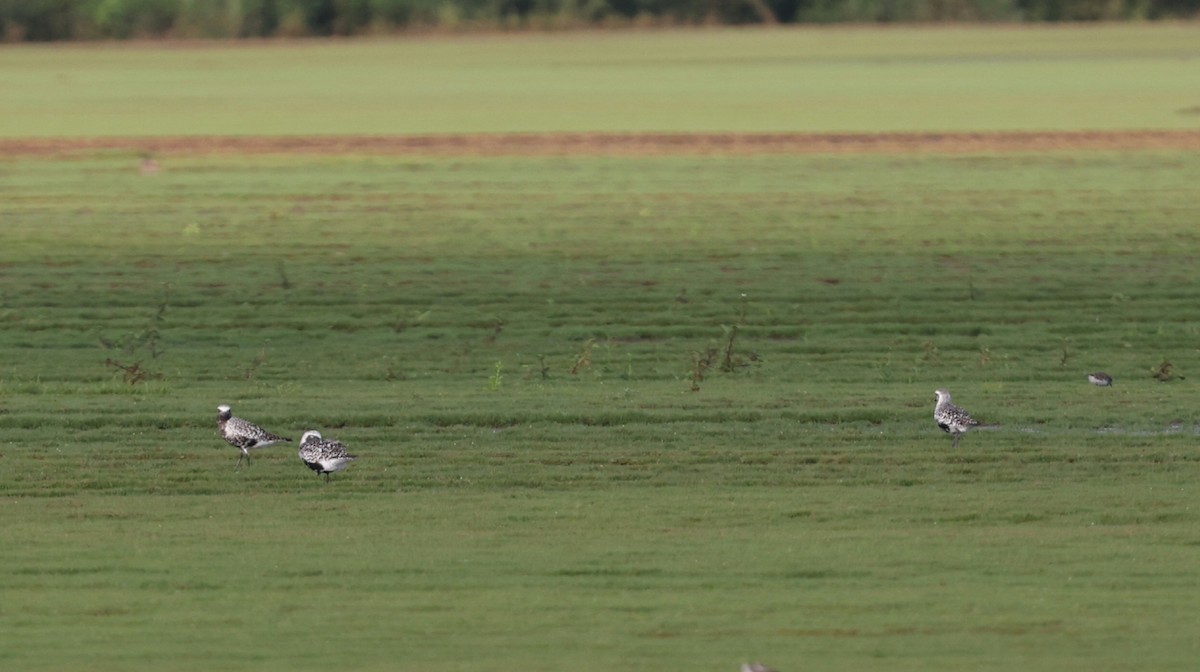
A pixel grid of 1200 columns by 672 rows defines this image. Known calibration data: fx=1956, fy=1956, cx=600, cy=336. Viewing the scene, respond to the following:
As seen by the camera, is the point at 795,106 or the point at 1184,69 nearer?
the point at 795,106

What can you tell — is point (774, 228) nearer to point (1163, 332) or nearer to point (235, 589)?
point (1163, 332)

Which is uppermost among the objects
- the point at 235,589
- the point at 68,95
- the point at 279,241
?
the point at 68,95

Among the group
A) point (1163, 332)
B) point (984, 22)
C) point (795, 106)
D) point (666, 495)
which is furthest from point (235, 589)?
point (984, 22)

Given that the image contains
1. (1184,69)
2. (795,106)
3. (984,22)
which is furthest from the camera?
(984,22)

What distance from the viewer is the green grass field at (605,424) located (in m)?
10.1

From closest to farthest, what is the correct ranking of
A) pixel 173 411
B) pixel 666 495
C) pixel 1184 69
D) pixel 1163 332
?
1. pixel 666 495
2. pixel 173 411
3. pixel 1163 332
4. pixel 1184 69

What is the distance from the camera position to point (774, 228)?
26.1 m

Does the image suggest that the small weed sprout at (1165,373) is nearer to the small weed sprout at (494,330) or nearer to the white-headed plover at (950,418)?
the white-headed plover at (950,418)

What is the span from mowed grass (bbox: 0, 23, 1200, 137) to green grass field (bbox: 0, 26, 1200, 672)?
32.9ft

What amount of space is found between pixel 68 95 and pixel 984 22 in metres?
41.4

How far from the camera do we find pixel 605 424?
15.5 meters

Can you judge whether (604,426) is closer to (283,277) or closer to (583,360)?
(583,360)

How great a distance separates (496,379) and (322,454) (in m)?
4.50

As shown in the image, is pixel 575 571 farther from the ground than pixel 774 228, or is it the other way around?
pixel 774 228
